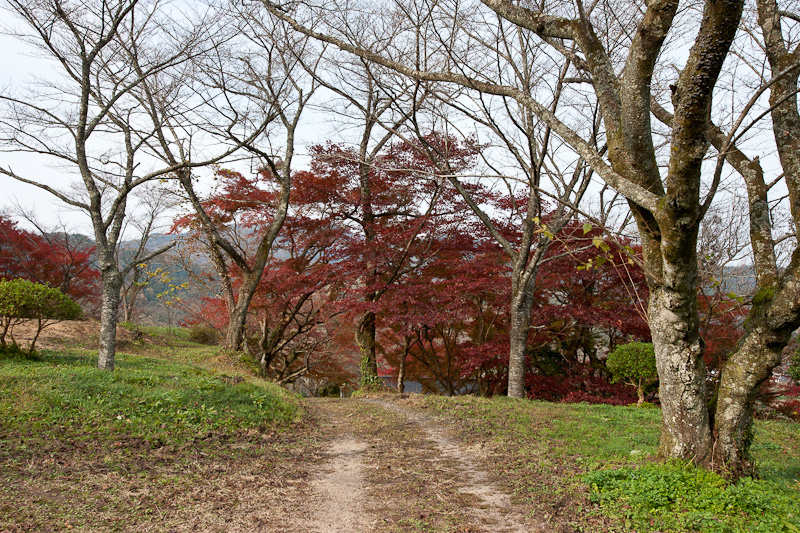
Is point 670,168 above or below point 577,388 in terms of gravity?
above

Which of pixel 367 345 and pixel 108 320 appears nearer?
pixel 108 320

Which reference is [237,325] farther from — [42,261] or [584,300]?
[42,261]

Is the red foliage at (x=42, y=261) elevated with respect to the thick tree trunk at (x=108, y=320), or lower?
elevated

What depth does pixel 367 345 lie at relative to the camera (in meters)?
11.6

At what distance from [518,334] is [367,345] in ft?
13.5

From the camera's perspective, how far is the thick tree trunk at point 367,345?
11.5m

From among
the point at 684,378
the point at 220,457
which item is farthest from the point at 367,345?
the point at 684,378

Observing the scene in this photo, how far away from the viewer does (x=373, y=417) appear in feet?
22.8

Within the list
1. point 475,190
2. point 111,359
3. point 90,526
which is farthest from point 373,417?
point 475,190

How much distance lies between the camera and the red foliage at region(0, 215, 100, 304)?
15047mm

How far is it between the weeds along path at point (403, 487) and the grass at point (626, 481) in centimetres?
29

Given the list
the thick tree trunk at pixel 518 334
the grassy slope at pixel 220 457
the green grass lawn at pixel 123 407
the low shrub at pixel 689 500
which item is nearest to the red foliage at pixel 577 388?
the thick tree trunk at pixel 518 334

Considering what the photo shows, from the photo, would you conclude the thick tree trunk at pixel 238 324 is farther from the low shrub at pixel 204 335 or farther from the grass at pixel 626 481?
the grass at pixel 626 481

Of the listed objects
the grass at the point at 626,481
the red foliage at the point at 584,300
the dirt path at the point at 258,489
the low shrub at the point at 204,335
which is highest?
the red foliage at the point at 584,300
